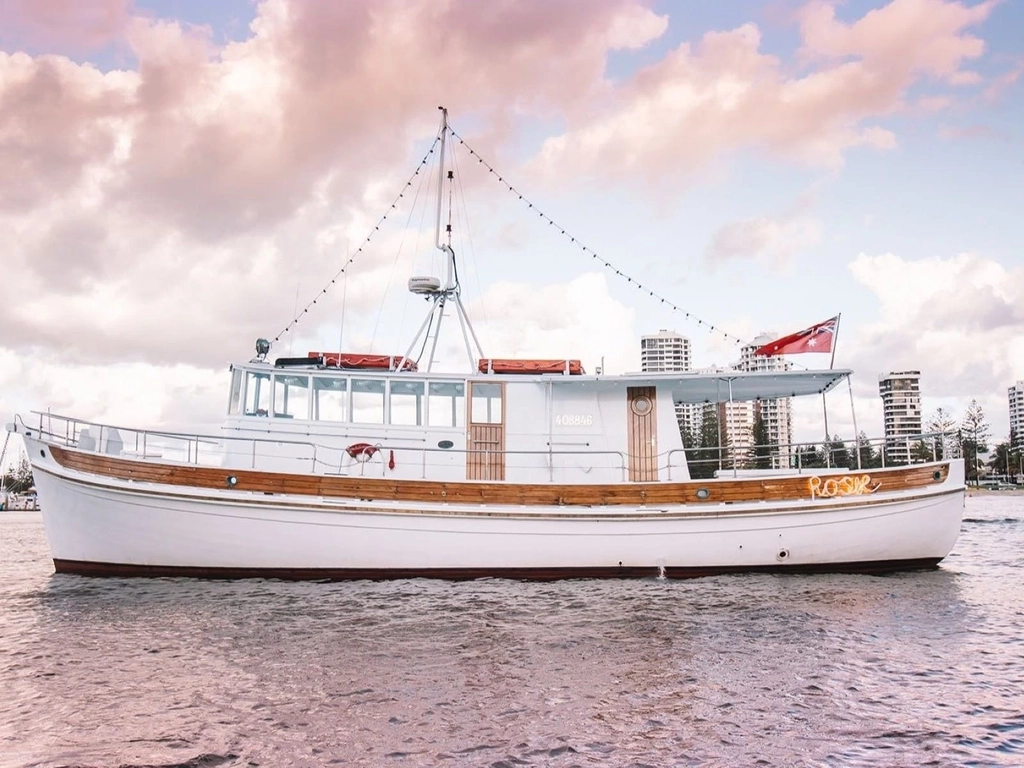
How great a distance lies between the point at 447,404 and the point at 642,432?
4.00m

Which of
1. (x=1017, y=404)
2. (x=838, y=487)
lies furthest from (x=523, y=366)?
(x=1017, y=404)

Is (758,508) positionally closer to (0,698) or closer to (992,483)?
(0,698)

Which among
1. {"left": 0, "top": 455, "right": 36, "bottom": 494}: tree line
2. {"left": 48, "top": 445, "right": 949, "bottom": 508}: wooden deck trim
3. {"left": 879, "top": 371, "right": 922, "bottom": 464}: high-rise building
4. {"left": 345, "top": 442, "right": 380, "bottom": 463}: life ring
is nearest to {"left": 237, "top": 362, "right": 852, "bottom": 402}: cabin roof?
{"left": 345, "top": 442, "right": 380, "bottom": 463}: life ring

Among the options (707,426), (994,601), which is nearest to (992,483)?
(707,426)

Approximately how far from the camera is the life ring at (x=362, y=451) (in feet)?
44.1

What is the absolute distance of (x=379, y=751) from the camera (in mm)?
5227

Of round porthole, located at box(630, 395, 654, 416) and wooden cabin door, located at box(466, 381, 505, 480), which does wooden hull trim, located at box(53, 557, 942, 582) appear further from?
round porthole, located at box(630, 395, 654, 416)

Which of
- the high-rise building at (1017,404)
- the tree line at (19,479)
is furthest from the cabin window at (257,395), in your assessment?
the high-rise building at (1017,404)

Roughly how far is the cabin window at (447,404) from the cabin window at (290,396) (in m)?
2.54

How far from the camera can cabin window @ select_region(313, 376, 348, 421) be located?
14438mm

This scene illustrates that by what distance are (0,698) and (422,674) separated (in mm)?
3823

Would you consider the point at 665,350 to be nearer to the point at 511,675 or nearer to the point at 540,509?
the point at 540,509

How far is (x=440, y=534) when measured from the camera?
498 inches

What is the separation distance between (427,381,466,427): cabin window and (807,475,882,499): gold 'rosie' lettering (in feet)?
22.0
